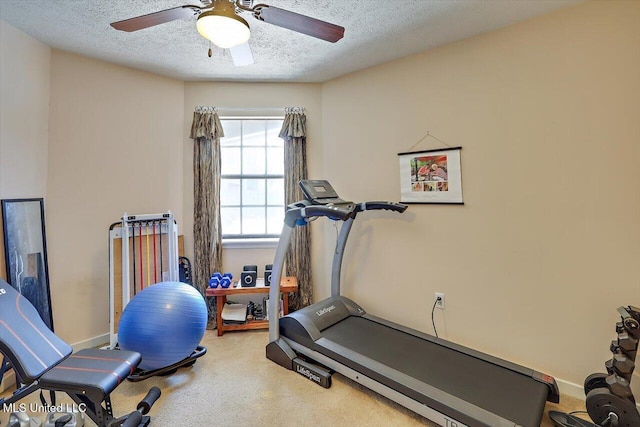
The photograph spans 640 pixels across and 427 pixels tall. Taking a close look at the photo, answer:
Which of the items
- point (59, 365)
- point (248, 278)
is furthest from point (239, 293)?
point (59, 365)

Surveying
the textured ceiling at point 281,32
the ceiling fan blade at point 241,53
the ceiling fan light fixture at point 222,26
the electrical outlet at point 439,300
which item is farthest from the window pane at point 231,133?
the electrical outlet at point 439,300

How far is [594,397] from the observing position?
1638 mm

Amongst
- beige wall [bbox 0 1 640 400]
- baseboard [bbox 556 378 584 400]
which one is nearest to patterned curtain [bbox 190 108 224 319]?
beige wall [bbox 0 1 640 400]

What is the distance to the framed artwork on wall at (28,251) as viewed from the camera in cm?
215

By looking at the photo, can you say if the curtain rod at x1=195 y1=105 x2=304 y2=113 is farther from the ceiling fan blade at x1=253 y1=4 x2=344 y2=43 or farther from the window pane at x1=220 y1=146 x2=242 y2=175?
the ceiling fan blade at x1=253 y1=4 x2=344 y2=43

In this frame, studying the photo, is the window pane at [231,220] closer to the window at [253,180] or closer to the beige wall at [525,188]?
the window at [253,180]

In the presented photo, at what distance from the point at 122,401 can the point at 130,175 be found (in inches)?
79.8

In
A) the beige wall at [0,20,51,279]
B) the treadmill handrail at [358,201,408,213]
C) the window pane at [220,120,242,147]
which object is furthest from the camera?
the window pane at [220,120,242,147]

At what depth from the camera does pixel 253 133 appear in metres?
3.54

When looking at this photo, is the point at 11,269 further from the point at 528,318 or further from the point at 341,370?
the point at 528,318

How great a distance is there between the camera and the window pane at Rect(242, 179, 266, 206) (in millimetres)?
3547

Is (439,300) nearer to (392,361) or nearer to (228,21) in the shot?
(392,361)

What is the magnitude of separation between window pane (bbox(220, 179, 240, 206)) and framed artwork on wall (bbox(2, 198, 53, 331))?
5.27 feet

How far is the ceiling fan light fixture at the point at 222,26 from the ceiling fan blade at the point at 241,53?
44 centimetres
